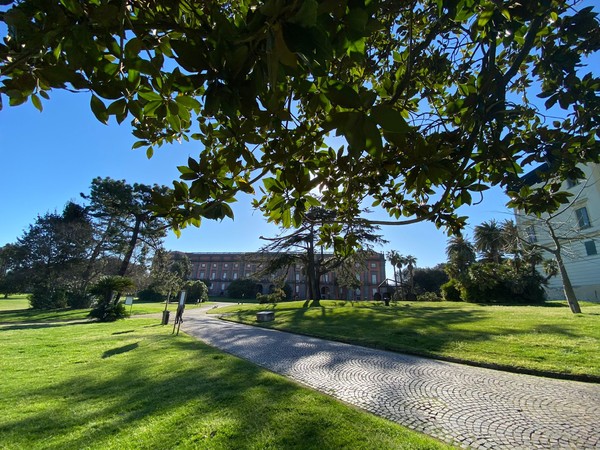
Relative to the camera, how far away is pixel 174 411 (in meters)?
4.30

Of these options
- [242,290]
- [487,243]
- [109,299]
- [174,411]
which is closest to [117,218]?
[109,299]

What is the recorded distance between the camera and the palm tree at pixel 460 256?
33.3 m

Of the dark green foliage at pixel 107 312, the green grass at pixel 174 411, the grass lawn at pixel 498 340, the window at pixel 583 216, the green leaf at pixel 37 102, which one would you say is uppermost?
the window at pixel 583 216

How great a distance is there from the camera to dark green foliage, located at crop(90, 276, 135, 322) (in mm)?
19172

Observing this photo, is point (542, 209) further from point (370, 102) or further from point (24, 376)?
point (24, 376)

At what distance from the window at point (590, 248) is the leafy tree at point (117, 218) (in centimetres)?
3800

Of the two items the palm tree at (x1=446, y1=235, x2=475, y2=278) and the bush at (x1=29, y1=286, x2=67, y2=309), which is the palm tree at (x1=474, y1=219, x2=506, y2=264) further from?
the bush at (x1=29, y1=286, x2=67, y2=309)

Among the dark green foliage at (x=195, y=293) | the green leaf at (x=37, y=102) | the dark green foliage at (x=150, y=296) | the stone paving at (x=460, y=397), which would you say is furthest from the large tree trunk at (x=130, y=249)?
the green leaf at (x=37, y=102)

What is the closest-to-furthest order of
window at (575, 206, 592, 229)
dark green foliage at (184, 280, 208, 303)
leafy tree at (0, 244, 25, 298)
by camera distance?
window at (575, 206, 592, 229) < leafy tree at (0, 244, 25, 298) < dark green foliage at (184, 280, 208, 303)

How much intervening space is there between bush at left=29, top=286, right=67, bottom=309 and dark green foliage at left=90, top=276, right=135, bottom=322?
13.0 m

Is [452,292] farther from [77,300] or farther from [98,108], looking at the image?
[77,300]

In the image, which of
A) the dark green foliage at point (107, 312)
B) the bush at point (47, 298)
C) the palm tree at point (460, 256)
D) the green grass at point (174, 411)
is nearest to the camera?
the green grass at point (174, 411)

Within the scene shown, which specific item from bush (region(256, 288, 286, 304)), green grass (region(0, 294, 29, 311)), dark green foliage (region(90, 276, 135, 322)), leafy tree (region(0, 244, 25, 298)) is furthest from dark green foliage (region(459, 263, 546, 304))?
leafy tree (region(0, 244, 25, 298))

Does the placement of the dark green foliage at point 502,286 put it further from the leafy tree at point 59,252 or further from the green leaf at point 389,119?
the leafy tree at point 59,252
